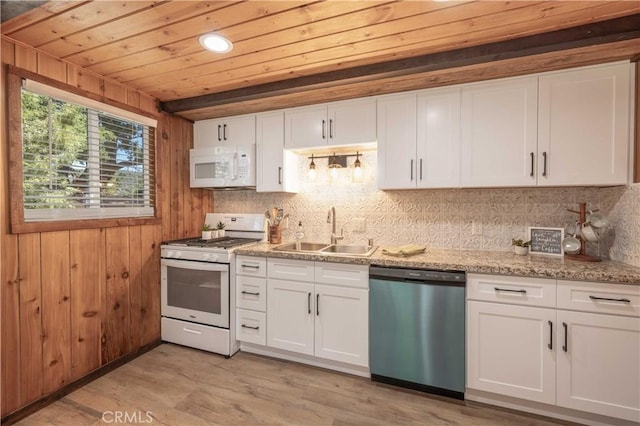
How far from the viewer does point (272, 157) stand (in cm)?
278

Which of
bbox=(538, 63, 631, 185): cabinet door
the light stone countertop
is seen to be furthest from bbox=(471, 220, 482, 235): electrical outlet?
bbox=(538, 63, 631, 185): cabinet door

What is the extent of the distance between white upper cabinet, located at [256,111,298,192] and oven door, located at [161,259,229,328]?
90 cm

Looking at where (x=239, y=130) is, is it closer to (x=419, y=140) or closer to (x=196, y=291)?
(x=196, y=291)

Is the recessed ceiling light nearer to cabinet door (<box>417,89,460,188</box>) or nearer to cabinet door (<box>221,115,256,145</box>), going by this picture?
cabinet door (<box>221,115,256,145</box>)

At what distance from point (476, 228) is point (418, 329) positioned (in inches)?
41.6

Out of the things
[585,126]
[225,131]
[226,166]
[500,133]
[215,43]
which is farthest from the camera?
[225,131]

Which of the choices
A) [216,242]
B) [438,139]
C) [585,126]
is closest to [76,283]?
[216,242]

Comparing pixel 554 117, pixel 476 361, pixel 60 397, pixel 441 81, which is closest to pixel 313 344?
pixel 476 361

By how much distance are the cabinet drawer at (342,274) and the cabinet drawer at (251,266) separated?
494mm

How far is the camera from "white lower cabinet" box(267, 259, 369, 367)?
7.12 ft

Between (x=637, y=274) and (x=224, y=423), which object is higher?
(x=637, y=274)

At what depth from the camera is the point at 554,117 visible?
1.95 m

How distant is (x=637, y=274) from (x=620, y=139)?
861 mm

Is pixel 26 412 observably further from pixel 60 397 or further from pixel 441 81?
pixel 441 81
